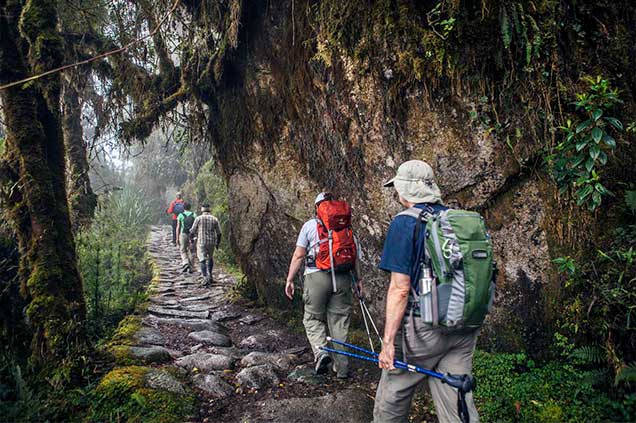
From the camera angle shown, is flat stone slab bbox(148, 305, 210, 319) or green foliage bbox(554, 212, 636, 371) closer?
green foliage bbox(554, 212, 636, 371)

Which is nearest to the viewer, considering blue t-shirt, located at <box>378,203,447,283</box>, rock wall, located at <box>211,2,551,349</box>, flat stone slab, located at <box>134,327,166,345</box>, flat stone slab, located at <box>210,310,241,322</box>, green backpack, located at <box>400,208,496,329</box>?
green backpack, located at <box>400,208,496,329</box>

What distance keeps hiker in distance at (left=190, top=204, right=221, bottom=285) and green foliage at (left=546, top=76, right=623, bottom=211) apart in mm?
8532

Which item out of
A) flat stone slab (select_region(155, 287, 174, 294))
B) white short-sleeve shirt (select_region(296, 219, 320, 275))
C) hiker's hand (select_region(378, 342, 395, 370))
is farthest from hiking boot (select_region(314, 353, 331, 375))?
flat stone slab (select_region(155, 287, 174, 294))

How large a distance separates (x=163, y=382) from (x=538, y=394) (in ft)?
11.9

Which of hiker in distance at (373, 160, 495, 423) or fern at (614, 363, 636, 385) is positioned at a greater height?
hiker in distance at (373, 160, 495, 423)

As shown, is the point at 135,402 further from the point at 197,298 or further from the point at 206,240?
the point at 206,240

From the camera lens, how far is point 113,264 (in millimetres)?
11297

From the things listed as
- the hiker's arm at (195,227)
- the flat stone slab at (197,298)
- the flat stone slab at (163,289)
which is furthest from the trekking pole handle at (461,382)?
the hiker's arm at (195,227)

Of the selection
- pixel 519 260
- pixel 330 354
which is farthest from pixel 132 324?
pixel 519 260

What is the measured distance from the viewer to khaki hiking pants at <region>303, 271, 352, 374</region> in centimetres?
501

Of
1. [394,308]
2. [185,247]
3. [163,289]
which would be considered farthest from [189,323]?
[185,247]

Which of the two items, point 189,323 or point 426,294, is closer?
point 426,294

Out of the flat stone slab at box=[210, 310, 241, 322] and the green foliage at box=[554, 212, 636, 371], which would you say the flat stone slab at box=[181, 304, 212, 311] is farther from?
the green foliage at box=[554, 212, 636, 371]

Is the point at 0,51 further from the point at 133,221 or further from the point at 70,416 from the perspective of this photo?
the point at 133,221
